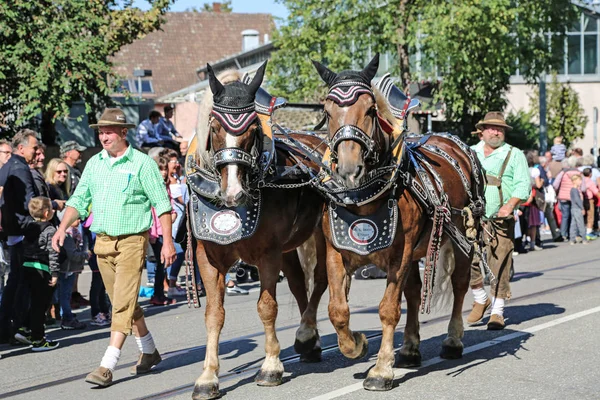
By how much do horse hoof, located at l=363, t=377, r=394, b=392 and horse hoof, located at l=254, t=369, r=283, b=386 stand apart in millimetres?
654

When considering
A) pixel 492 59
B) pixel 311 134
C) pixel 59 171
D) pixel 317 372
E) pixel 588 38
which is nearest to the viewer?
pixel 317 372

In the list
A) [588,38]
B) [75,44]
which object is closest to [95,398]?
[75,44]

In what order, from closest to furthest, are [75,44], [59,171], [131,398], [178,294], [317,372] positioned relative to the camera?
[131,398] → [317,372] → [59,171] → [178,294] → [75,44]

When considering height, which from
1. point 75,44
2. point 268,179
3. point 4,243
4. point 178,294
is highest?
point 75,44

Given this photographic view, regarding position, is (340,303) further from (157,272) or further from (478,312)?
(157,272)

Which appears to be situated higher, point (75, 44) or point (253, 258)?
point (75, 44)

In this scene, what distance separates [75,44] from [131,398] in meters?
11.7

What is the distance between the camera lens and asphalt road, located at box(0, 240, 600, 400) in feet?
22.6

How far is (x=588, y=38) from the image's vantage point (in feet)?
152

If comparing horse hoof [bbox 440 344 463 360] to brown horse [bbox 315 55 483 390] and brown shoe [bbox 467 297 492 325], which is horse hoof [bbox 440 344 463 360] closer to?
brown horse [bbox 315 55 483 390]

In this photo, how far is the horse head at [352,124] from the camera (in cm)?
639

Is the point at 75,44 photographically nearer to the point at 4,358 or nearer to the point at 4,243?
the point at 4,243

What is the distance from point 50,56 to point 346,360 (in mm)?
11097

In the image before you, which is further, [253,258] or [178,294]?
[178,294]
